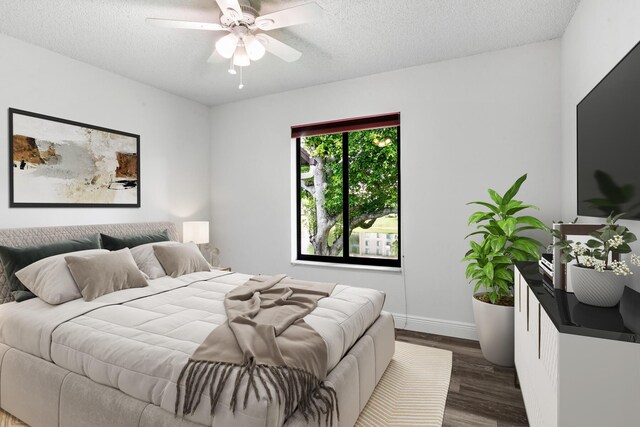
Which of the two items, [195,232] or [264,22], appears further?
[195,232]

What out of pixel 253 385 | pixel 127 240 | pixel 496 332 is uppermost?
pixel 127 240

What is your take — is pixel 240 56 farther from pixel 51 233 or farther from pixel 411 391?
pixel 411 391

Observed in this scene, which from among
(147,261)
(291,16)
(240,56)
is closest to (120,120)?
(147,261)

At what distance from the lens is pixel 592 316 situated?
46.1 inches

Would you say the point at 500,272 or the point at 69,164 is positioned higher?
the point at 69,164

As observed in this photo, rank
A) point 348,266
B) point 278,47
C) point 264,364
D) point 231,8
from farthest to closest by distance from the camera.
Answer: point 348,266 → point 278,47 → point 231,8 → point 264,364

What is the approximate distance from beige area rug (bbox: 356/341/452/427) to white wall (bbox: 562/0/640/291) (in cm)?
133

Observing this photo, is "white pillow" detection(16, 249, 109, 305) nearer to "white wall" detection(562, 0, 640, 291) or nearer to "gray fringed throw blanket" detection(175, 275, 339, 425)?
"gray fringed throw blanket" detection(175, 275, 339, 425)

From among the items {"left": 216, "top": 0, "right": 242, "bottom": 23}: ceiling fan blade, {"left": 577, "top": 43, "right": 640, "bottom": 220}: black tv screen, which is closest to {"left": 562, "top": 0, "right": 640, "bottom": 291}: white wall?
{"left": 577, "top": 43, "right": 640, "bottom": 220}: black tv screen

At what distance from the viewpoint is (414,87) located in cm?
338

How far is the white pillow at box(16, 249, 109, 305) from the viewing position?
218cm

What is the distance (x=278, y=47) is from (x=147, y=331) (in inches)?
84.9

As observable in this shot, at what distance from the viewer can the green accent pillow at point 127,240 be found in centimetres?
301

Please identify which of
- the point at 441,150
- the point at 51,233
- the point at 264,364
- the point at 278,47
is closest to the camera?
the point at 264,364
